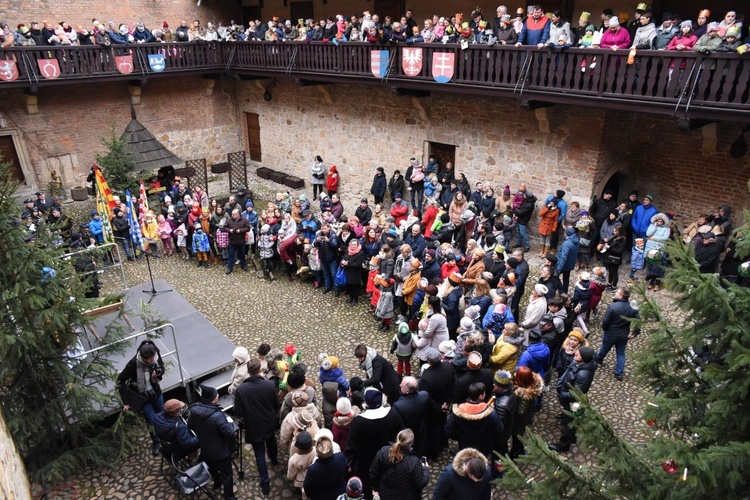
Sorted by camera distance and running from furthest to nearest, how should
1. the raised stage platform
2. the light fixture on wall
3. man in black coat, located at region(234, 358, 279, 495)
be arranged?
1. the light fixture on wall
2. the raised stage platform
3. man in black coat, located at region(234, 358, 279, 495)

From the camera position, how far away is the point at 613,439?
3.57 metres

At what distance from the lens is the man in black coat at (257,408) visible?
573 centimetres

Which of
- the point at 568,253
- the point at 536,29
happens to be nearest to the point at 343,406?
the point at 568,253

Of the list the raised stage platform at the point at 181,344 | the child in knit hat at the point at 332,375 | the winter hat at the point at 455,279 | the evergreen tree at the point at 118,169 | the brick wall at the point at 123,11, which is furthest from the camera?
the brick wall at the point at 123,11

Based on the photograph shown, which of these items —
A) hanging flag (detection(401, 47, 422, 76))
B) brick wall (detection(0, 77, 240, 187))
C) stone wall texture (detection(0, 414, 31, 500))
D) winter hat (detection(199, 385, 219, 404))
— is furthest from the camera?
brick wall (detection(0, 77, 240, 187))

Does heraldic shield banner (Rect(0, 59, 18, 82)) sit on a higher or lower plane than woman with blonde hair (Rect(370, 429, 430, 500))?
higher

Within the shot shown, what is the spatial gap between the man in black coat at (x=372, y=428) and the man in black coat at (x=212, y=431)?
4.18ft

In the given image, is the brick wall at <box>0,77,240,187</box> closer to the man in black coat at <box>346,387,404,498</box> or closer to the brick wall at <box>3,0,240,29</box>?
the brick wall at <box>3,0,240,29</box>

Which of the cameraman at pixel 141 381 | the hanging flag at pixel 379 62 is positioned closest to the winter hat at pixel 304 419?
the cameraman at pixel 141 381

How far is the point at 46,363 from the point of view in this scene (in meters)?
5.91

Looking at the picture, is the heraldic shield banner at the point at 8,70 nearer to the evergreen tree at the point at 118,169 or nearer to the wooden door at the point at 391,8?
the evergreen tree at the point at 118,169

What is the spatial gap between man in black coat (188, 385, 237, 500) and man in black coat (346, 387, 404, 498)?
1275 millimetres

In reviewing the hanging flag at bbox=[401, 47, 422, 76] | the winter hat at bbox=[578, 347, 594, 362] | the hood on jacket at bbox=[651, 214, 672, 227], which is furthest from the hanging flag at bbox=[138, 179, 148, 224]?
the hood on jacket at bbox=[651, 214, 672, 227]

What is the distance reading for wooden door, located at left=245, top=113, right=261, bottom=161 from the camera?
20641 millimetres
